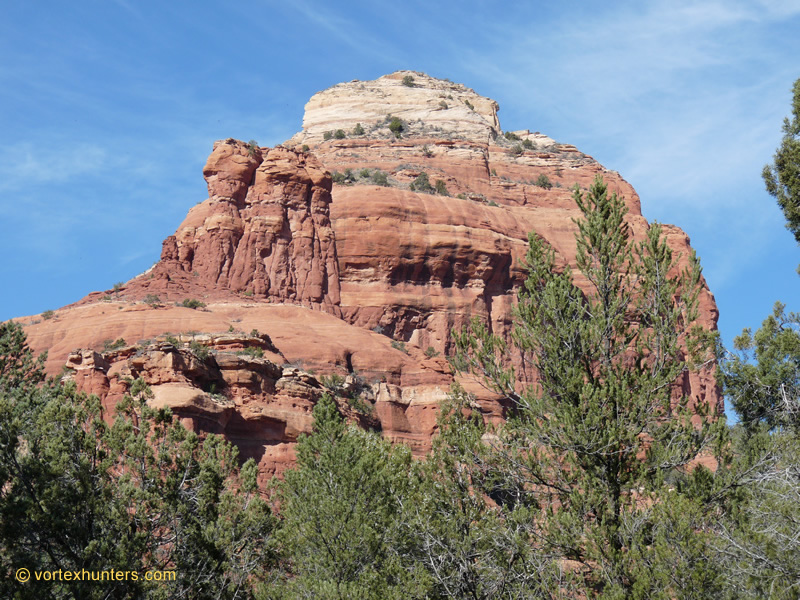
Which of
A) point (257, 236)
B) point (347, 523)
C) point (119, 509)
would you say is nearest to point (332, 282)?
point (257, 236)

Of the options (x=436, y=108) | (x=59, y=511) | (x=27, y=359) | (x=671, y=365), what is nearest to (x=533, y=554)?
(x=671, y=365)

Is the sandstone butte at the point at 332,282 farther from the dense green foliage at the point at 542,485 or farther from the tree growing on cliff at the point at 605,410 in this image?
the tree growing on cliff at the point at 605,410

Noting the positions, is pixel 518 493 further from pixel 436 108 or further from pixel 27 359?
pixel 436 108

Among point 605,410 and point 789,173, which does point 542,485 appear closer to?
point 605,410

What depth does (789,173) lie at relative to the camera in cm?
2323

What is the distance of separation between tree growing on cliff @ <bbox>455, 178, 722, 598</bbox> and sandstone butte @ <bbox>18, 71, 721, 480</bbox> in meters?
26.3

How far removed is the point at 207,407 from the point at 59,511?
85.0 ft

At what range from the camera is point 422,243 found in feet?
255

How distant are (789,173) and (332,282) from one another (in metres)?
54.1

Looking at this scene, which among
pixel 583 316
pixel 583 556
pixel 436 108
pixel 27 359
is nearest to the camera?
pixel 583 556

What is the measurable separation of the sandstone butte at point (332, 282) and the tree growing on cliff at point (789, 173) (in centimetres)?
2503

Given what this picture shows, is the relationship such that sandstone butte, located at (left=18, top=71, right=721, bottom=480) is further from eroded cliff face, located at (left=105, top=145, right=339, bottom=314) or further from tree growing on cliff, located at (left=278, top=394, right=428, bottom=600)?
tree growing on cliff, located at (left=278, top=394, right=428, bottom=600)

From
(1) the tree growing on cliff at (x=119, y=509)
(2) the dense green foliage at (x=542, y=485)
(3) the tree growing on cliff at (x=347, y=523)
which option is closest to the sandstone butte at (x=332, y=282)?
(3) the tree growing on cliff at (x=347, y=523)

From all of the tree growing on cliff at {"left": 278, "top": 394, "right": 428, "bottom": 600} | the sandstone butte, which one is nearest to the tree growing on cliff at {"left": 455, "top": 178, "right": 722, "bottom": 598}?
the tree growing on cliff at {"left": 278, "top": 394, "right": 428, "bottom": 600}
